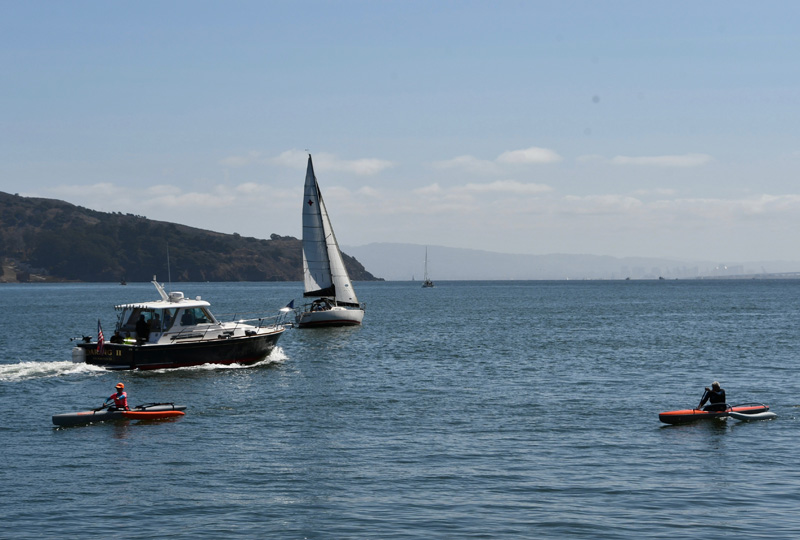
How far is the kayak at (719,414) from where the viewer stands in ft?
103

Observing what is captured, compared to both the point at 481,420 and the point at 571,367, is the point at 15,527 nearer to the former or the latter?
the point at 481,420

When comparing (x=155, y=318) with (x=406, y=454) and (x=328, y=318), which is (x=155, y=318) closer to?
(x=406, y=454)

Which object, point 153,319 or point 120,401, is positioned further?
point 153,319

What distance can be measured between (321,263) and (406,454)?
59103 millimetres

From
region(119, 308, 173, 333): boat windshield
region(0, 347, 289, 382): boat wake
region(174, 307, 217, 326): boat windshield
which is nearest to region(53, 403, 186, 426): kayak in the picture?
region(0, 347, 289, 382): boat wake

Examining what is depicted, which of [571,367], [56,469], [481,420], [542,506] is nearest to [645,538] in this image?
[542,506]

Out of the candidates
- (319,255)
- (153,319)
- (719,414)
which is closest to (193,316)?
(153,319)

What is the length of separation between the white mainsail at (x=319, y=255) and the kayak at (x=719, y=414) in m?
56.0

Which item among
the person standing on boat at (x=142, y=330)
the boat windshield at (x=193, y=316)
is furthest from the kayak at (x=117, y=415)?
the boat windshield at (x=193, y=316)

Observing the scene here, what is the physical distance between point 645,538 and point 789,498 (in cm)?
533

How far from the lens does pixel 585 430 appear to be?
30.2 metres

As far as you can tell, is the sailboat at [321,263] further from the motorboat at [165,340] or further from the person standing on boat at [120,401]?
the person standing on boat at [120,401]

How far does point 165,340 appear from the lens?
4694cm

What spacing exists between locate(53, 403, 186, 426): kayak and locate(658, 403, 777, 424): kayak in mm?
18866
